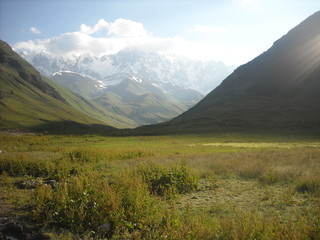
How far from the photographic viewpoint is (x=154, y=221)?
828 cm

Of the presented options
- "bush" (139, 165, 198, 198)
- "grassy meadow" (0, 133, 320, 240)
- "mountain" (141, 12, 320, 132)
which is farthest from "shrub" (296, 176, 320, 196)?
"mountain" (141, 12, 320, 132)

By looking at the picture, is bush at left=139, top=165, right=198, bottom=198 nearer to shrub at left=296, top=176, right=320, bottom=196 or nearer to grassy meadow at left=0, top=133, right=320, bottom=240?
grassy meadow at left=0, top=133, right=320, bottom=240

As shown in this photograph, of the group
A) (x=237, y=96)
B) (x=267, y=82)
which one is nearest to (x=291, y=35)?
(x=267, y=82)

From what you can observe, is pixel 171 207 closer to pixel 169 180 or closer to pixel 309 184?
pixel 169 180

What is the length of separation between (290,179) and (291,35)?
713 ft

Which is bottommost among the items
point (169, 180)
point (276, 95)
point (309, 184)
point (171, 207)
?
point (171, 207)

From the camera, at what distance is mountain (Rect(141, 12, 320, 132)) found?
107250 mm

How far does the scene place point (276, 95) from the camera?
154 m

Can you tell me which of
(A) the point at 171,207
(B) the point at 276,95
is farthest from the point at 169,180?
(B) the point at 276,95

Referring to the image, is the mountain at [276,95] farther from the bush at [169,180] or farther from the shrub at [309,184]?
the bush at [169,180]

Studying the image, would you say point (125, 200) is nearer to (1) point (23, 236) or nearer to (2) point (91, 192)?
(2) point (91, 192)

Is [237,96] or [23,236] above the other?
[237,96]

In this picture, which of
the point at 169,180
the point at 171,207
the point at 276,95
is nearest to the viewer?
the point at 171,207

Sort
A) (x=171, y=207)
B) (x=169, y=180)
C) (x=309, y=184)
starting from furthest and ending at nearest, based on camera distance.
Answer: (x=169, y=180)
(x=309, y=184)
(x=171, y=207)
